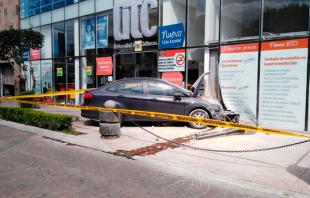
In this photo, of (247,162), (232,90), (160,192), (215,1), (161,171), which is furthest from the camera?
(215,1)

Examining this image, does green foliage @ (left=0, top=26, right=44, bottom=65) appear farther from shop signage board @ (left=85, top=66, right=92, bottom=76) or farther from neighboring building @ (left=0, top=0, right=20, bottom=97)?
neighboring building @ (left=0, top=0, right=20, bottom=97)

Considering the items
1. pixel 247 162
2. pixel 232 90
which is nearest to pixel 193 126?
pixel 232 90

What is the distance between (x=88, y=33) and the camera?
642 inches

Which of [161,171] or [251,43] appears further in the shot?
[251,43]

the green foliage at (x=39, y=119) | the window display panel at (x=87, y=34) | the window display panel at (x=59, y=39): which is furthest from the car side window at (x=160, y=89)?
the window display panel at (x=59, y=39)

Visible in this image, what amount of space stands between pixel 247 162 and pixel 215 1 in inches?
319

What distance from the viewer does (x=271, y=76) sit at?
9.61 m

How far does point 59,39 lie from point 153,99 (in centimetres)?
1214

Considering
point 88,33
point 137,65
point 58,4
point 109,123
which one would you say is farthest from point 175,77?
point 58,4

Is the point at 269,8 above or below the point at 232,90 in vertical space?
above

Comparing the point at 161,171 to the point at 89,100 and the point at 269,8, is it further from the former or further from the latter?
the point at 269,8

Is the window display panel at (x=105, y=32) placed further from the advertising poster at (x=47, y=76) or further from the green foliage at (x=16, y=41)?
the advertising poster at (x=47, y=76)

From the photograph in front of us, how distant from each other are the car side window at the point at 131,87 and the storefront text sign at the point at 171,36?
4.11m

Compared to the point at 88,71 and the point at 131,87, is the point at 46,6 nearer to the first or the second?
the point at 88,71
